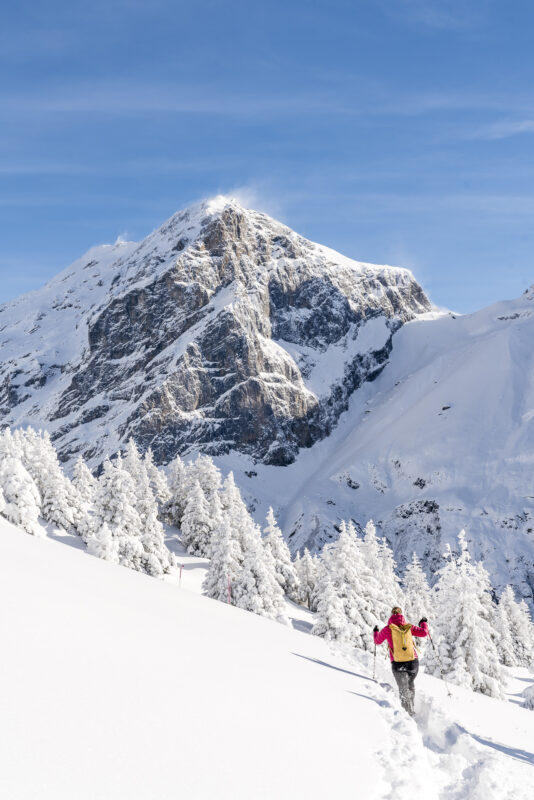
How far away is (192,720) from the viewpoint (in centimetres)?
624

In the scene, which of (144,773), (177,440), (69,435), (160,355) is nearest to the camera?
(144,773)

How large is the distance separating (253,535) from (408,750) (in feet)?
115

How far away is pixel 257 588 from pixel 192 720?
3439 centimetres

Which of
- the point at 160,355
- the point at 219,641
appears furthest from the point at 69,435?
the point at 219,641

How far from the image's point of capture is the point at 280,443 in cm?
17762

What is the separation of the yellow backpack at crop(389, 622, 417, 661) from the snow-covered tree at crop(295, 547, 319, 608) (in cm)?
4542

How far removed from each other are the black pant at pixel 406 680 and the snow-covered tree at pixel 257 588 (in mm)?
27522

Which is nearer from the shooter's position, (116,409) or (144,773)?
(144,773)

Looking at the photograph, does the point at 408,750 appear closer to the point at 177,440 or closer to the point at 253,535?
the point at 253,535

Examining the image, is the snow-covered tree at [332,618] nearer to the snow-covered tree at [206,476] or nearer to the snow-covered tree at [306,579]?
the snow-covered tree at [306,579]

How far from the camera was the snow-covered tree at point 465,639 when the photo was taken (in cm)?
2925

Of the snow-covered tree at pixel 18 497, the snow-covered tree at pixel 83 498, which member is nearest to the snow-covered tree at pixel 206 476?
the snow-covered tree at pixel 83 498

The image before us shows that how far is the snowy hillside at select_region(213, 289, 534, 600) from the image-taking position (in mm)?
122000

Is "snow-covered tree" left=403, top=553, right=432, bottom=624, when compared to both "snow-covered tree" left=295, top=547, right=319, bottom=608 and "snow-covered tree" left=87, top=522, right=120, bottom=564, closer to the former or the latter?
"snow-covered tree" left=295, top=547, right=319, bottom=608
